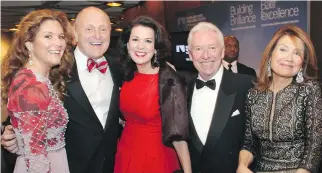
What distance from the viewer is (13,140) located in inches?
94.8

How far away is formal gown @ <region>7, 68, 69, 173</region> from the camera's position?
6.86ft

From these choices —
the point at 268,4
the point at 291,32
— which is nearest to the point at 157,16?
the point at 268,4

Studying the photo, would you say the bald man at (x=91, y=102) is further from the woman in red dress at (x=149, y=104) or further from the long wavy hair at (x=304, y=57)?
the long wavy hair at (x=304, y=57)

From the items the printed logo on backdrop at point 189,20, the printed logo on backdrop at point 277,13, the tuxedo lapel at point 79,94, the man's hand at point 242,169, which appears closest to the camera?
the man's hand at point 242,169

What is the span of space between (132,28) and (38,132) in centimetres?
113

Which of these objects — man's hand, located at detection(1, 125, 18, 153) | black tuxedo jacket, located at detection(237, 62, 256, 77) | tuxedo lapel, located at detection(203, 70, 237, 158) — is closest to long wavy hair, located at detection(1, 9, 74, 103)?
man's hand, located at detection(1, 125, 18, 153)

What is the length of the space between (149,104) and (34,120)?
0.93 metres

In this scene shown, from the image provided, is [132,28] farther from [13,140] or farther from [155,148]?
[13,140]

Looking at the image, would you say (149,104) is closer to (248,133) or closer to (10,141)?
(248,133)

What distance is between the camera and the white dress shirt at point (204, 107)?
2584 millimetres

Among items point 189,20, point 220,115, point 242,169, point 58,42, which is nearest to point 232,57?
point 189,20

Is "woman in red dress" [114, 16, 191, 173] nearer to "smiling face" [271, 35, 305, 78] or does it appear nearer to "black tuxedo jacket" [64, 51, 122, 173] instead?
"black tuxedo jacket" [64, 51, 122, 173]

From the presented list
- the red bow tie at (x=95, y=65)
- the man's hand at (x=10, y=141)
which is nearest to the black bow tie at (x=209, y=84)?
the red bow tie at (x=95, y=65)

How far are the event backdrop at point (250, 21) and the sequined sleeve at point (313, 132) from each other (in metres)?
2.43
